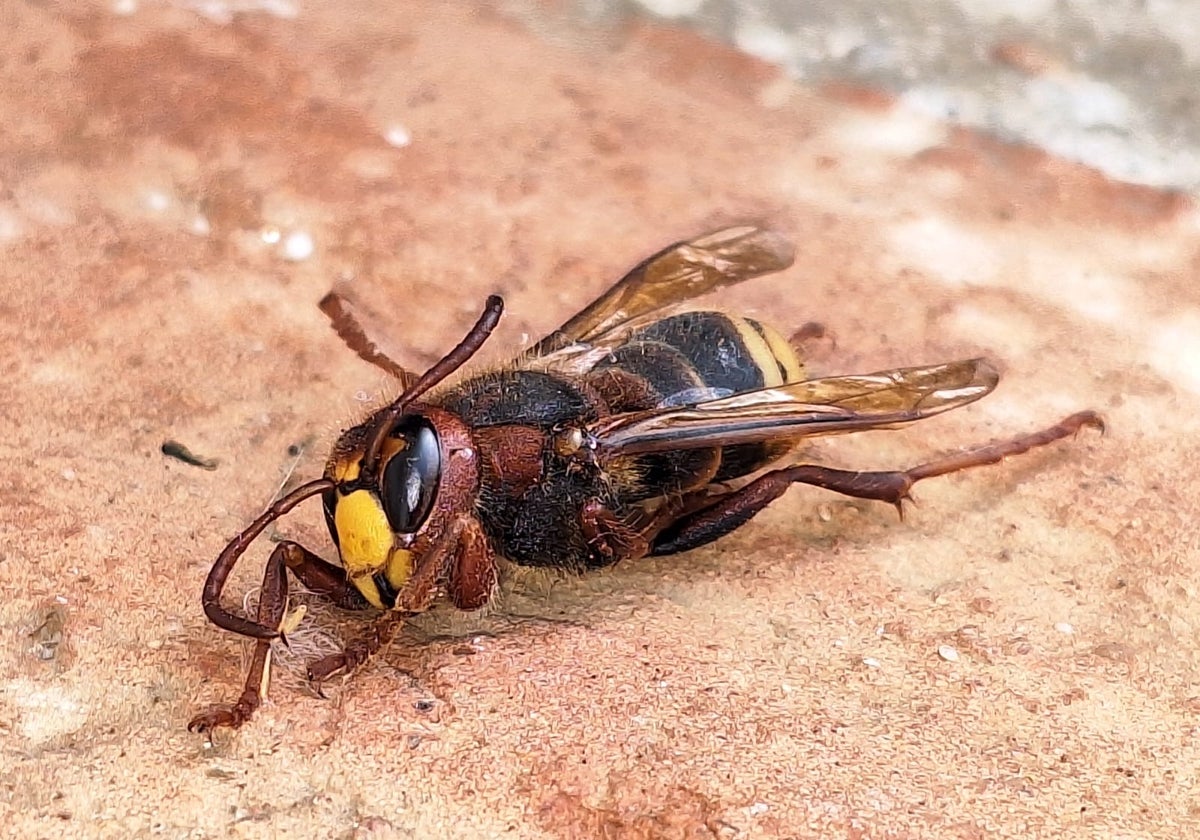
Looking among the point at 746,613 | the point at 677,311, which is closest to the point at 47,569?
the point at 746,613

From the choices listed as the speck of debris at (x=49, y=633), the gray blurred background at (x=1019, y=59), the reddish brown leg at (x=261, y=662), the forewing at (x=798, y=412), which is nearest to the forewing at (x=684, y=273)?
the forewing at (x=798, y=412)

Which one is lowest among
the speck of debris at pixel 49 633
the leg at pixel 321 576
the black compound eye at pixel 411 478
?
the speck of debris at pixel 49 633

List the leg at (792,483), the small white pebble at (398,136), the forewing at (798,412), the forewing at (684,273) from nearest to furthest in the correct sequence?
the forewing at (798,412) → the leg at (792,483) → the forewing at (684,273) → the small white pebble at (398,136)

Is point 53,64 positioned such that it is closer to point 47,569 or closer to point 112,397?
point 112,397

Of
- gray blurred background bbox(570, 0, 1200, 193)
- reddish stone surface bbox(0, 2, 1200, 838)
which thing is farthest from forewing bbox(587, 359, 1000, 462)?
gray blurred background bbox(570, 0, 1200, 193)

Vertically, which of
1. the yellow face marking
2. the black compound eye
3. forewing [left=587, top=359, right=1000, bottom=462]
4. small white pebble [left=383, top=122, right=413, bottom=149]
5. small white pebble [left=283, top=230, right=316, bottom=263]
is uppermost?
forewing [left=587, top=359, right=1000, bottom=462]

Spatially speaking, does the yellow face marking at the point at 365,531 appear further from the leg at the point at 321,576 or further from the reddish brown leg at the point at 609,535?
the reddish brown leg at the point at 609,535

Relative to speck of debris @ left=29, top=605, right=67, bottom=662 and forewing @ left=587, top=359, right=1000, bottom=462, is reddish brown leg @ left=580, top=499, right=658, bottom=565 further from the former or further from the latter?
speck of debris @ left=29, top=605, right=67, bottom=662
